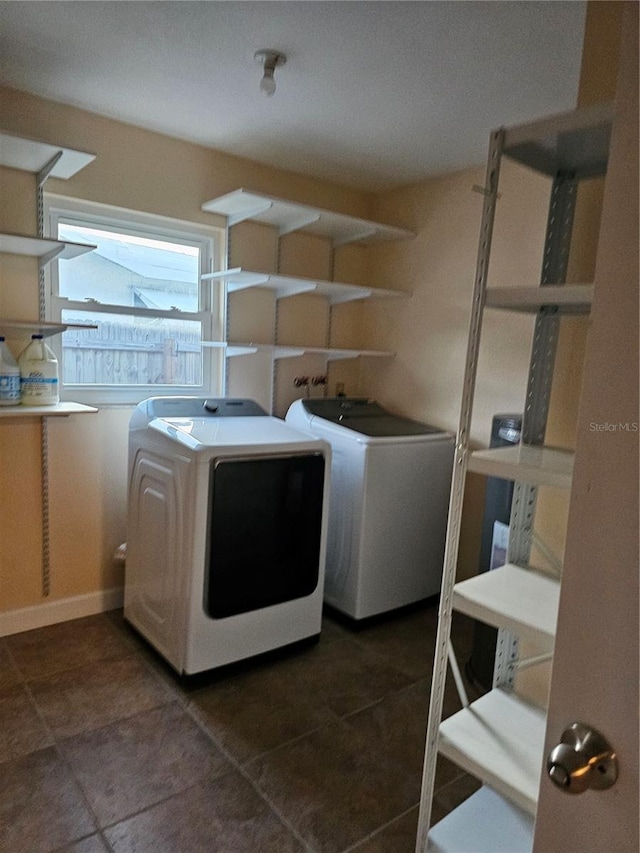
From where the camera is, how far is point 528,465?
107 cm

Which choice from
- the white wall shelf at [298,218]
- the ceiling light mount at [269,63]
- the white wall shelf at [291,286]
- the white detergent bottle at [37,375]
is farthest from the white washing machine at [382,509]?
the ceiling light mount at [269,63]

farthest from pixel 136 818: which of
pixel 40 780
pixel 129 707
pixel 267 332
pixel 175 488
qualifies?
pixel 267 332

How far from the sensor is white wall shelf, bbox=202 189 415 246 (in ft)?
8.43

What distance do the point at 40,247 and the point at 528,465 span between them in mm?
2027

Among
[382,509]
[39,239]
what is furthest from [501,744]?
[39,239]

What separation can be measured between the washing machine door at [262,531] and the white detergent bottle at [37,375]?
2.78 ft

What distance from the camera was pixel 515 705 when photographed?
1.34 m

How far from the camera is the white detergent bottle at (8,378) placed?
2.24m

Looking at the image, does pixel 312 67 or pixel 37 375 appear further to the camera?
pixel 37 375

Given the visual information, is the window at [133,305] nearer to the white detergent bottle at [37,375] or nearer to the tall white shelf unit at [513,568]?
the white detergent bottle at [37,375]

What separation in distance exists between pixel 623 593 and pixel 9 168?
2.60 metres

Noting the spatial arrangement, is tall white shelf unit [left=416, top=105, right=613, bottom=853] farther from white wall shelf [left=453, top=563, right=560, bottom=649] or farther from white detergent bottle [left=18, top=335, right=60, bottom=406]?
white detergent bottle [left=18, top=335, right=60, bottom=406]

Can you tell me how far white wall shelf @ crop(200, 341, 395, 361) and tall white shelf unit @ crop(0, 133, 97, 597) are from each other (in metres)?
0.72

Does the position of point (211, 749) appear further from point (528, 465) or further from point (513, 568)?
point (528, 465)
